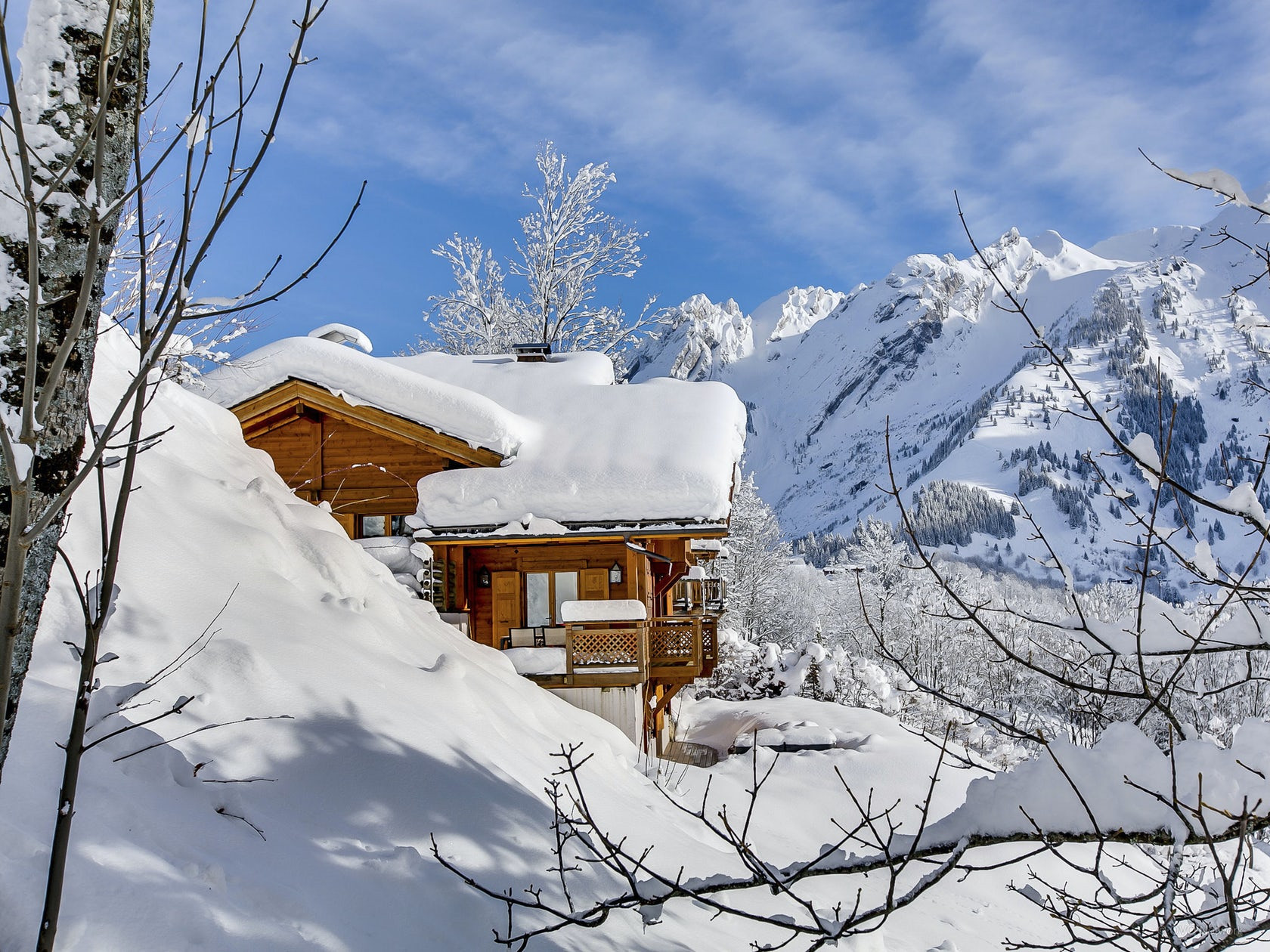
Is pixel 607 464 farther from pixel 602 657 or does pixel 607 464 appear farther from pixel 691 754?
pixel 691 754

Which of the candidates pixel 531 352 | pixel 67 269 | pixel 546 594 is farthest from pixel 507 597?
pixel 67 269

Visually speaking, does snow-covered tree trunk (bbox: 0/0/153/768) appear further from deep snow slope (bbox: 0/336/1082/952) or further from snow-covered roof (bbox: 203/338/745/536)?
snow-covered roof (bbox: 203/338/745/536)

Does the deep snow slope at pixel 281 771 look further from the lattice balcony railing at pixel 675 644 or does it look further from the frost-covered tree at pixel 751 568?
the frost-covered tree at pixel 751 568

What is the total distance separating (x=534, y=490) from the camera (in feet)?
43.4

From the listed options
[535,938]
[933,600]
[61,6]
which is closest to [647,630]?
[535,938]

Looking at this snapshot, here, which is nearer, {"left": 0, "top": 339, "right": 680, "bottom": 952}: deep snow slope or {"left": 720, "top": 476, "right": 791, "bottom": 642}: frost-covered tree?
{"left": 0, "top": 339, "right": 680, "bottom": 952}: deep snow slope

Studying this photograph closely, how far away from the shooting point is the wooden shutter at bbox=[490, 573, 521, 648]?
46.6ft

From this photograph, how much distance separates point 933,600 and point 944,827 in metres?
48.4

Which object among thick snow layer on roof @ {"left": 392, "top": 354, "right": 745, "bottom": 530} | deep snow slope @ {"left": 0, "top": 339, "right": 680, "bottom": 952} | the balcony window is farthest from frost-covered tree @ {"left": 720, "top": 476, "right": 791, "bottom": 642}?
deep snow slope @ {"left": 0, "top": 339, "right": 680, "bottom": 952}

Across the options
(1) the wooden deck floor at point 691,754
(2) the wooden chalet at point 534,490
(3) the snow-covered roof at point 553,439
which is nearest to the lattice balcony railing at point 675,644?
(2) the wooden chalet at point 534,490

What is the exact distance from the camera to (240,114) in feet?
6.25

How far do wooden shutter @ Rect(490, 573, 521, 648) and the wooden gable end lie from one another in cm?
194

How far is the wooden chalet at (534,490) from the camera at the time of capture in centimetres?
1271

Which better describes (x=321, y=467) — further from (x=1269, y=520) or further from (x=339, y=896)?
(x=1269, y=520)
